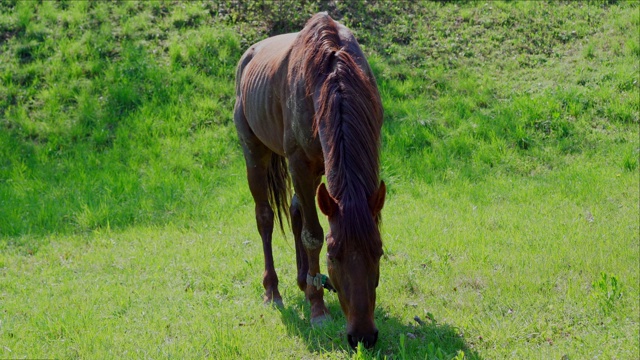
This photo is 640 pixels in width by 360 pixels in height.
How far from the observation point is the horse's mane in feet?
13.5

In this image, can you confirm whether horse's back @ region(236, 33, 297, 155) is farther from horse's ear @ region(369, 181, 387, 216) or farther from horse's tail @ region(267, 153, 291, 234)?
horse's ear @ region(369, 181, 387, 216)

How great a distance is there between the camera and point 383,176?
31.6 feet

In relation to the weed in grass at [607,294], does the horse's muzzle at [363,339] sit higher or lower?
higher

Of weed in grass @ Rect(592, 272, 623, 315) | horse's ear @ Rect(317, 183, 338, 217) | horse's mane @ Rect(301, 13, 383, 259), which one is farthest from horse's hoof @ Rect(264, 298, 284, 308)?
weed in grass @ Rect(592, 272, 623, 315)

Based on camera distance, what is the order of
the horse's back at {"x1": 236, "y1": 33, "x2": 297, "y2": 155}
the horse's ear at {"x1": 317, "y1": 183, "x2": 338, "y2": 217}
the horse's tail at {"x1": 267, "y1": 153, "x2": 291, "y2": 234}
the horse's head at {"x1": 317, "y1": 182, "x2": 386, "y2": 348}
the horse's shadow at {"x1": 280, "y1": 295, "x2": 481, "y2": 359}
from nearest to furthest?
the horse's head at {"x1": 317, "y1": 182, "x2": 386, "y2": 348}
the horse's ear at {"x1": 317, "y1": 183, "x2": 338, "y2": 217}
the horse's shadow at {"x1": 280, "y1": 295, "x2": 481, "y2": 359}
the horse's back at {"x1": 236, "y1": 33, "x2": 297, "y2": 155}
the horse's tail at {"x1": 267, "y1": 153, "x2": 291, "y2": 234}

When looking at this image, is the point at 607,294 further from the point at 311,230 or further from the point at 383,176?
the point at 383,176

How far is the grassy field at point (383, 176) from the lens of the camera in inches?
207

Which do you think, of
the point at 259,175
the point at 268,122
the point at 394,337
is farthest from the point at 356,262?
the point at 259,175

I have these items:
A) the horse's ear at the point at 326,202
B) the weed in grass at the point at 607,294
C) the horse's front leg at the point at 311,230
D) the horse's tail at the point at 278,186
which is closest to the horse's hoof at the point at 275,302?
the horse's front leg at the point at 311,230

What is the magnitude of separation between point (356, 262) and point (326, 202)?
0.41 metres

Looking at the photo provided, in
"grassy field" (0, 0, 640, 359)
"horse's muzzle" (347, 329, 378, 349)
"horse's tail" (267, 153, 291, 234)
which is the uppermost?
"horse's muzzle" (347, 329, 378, 349)

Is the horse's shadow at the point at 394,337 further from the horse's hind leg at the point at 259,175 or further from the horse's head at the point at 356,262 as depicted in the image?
the horse's hind leg at the point at 259,175

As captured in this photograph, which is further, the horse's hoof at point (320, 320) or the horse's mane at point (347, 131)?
the horse's hoof at point (320, 320)

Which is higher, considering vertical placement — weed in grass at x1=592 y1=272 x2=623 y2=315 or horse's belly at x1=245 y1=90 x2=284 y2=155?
horse's belly at x1=245 y1=90 x2=284 y2=155
